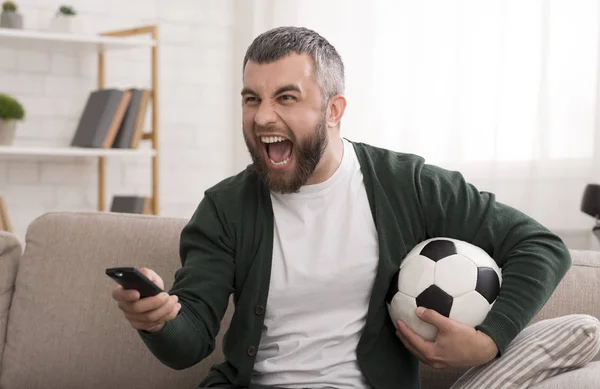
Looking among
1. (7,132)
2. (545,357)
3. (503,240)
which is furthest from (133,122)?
(545,357)

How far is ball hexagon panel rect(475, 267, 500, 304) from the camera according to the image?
168 cm

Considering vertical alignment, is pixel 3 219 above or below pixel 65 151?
below

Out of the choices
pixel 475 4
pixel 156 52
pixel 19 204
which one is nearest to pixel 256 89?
pixel 475 4

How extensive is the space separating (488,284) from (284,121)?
19.2 inches

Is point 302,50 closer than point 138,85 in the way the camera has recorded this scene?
Yes

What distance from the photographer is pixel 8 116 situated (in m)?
3.73

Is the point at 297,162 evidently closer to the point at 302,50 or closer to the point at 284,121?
the point at 284,121

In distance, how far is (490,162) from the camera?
3.31 metres

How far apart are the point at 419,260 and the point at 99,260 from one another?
823mm

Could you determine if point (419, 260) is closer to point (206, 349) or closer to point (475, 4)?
point (206, 349)

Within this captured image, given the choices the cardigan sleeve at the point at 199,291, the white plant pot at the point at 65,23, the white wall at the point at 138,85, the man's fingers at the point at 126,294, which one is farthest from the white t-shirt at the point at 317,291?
the white wall at the point at 138,85

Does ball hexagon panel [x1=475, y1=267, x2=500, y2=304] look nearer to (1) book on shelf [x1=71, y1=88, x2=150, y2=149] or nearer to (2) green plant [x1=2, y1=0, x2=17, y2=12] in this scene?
(1) book on shelf [x1=71, y1=88, x2=150, y2=149]

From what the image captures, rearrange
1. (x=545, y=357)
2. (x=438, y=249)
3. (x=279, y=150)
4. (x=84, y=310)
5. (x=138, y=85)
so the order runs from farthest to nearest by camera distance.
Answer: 1. (x=138, y=85)
2. (x=84, y=310)
3. (x=279, y=150)
4. (x=438, y=249)
5. (x=545, y=357)

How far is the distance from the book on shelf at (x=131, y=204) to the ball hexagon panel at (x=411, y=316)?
7.96 feet
